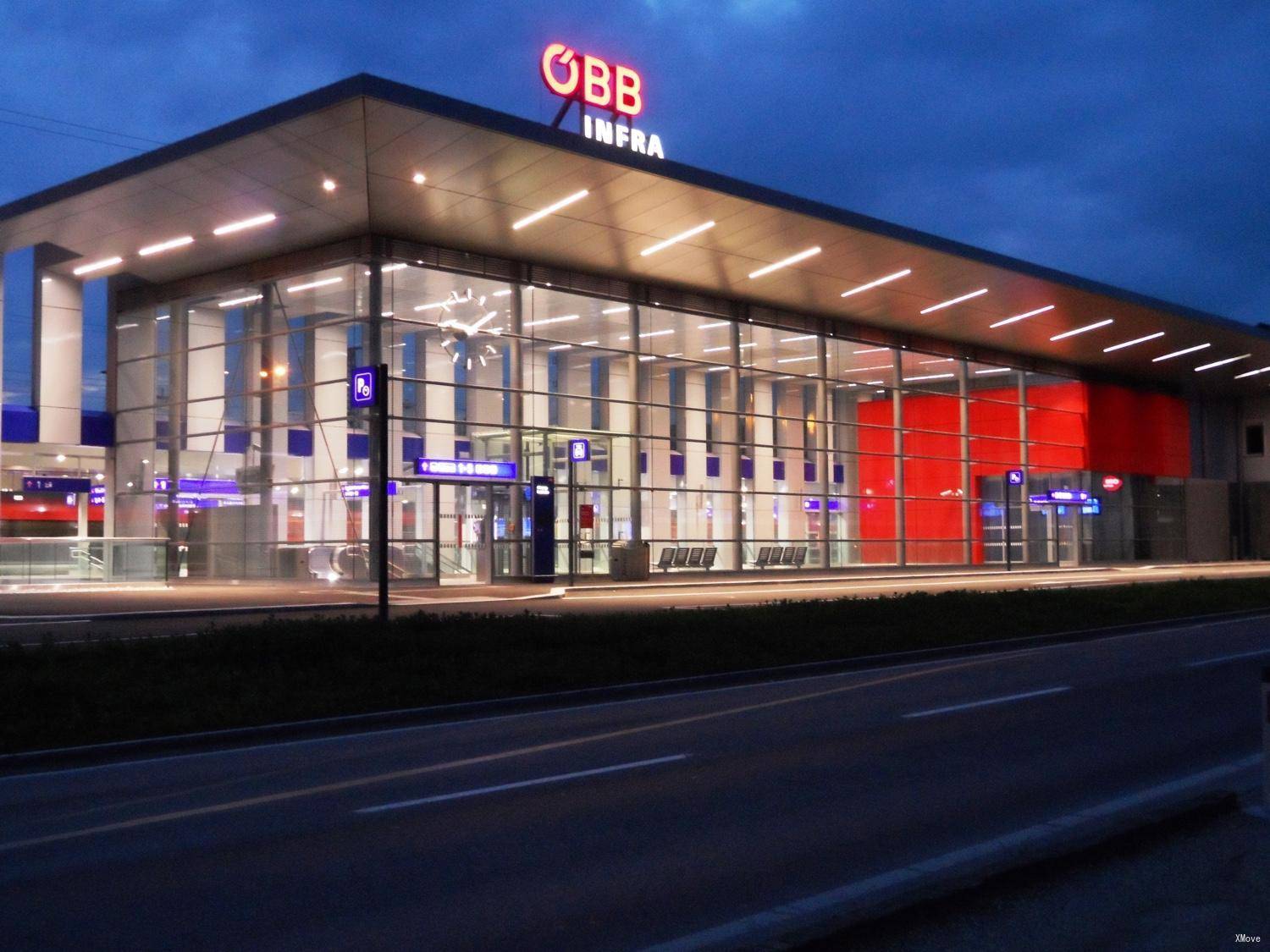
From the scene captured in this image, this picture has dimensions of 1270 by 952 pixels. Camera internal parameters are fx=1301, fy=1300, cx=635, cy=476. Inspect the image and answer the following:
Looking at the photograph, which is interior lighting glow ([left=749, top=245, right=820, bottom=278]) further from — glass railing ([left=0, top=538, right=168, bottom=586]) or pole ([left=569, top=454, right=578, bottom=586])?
glass railing ([left=0, top=538, right=168, bottom=586])

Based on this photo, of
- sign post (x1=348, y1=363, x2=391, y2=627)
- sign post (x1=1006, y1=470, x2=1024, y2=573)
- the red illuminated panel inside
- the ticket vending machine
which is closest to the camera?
sign post (x1=348, y1=363, x2=391, y2=627)

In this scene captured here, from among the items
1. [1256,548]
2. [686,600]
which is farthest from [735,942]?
[1256,548]

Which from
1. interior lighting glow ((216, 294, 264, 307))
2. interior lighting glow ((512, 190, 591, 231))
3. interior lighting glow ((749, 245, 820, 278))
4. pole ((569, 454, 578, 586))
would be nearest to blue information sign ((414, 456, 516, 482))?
pole ((569, 454, 578, 586))

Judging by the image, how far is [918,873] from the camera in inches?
253

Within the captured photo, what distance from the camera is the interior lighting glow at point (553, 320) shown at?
1558 inches

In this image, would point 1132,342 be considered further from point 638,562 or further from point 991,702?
point 991,702

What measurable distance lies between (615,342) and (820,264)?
275 inches

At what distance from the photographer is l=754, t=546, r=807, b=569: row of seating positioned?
46.4m

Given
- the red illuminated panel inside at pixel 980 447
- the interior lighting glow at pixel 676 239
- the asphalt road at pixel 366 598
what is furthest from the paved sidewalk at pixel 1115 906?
the red illuminated panel inside at pixel 980 447

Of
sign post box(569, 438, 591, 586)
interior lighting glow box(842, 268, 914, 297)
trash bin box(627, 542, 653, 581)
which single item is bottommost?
trash bin box(627, 542, 653, 581)

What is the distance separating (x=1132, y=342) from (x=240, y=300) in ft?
122

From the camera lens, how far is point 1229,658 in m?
17.8

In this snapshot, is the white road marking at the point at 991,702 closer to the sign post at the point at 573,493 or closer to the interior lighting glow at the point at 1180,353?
the sign post at the point at 573,493

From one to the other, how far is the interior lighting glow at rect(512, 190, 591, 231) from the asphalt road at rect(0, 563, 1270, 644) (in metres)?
9.93
